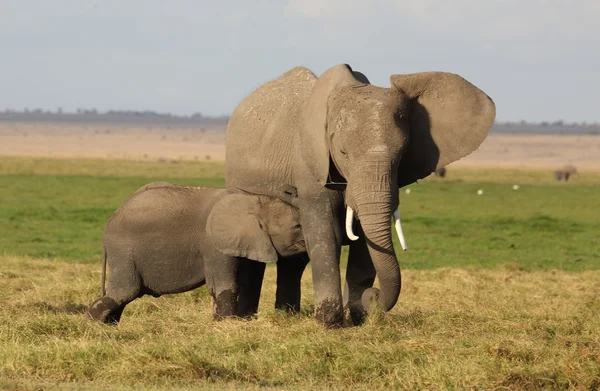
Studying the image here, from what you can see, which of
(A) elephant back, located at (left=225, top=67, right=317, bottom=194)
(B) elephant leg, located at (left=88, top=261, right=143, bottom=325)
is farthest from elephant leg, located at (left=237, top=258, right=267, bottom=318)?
(B) elephant leg, located at (left=88, top=261, right=143, bottom=325)

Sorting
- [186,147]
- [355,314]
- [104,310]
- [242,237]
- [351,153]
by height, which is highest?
[351,153]

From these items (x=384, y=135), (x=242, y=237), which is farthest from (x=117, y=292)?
(x=384, y=135)

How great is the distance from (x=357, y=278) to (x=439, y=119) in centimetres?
160

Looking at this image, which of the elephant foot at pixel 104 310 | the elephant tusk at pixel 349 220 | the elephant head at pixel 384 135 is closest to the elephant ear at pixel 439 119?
the elephant head at pixel 384 135

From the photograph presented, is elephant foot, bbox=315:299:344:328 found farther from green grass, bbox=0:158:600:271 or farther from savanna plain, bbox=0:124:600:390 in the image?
green grass, bbox=0:158:600:271

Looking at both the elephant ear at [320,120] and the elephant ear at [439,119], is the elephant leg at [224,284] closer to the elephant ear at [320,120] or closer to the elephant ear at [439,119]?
the elephant ear at [320,120]

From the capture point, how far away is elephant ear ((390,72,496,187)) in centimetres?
961

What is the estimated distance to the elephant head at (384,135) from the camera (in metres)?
8.88

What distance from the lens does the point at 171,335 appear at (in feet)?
30.8

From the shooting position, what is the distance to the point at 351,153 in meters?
9.03

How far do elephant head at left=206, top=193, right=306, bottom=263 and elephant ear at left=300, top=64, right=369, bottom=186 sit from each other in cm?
65

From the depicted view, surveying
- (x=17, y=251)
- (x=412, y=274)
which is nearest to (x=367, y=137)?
(x=412, y=274)

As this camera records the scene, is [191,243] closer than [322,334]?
No

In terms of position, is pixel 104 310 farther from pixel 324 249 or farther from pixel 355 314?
pixel 355 314
